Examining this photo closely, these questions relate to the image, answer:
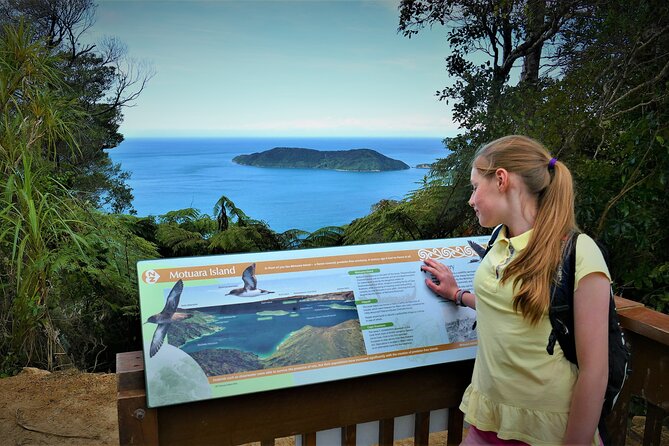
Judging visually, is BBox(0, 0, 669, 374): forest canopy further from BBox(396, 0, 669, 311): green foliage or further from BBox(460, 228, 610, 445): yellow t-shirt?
BBox(460, 228, 610, 445): yellow t-shirt

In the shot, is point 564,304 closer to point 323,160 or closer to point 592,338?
point 592,338

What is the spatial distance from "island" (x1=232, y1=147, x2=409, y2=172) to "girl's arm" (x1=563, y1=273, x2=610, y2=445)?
4.98 m

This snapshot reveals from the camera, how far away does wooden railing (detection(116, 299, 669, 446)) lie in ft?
3.47

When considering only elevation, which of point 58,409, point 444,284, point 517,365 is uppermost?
point 444,284

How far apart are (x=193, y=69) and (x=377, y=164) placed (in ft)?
7.16

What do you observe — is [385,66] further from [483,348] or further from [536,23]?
[483,348]

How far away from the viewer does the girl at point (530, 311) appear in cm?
98

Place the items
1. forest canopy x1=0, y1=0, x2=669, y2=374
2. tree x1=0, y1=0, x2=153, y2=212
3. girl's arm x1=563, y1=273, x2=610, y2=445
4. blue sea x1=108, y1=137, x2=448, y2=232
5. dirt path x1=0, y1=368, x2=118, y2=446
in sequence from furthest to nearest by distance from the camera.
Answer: blue sea x1=108, y1=137, x2=448, y2=232 < tree x1=0, y1=0, x2=153, y2=212 < forest canopy x1=0, y1=0, x2=669, y2=374 < dirt path x1=0, y1=368, x2=118, y2=446 < girl's arm x1=563, y1=273, x2=610, y2=445

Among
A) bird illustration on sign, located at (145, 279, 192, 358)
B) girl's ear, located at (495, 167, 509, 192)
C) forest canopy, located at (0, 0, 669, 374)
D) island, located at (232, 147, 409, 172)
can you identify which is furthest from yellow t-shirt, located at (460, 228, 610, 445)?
island, located at (232, 147, 409, 172)

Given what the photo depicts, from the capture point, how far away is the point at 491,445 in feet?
3.70

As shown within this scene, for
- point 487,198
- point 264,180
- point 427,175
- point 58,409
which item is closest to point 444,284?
point 487,198

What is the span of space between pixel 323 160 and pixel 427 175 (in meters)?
1.66

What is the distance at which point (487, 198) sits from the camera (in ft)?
3.68

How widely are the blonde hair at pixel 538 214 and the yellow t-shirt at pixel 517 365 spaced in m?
0.03
